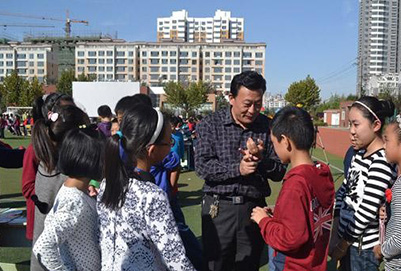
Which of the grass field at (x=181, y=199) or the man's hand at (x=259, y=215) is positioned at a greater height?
the man's hand at (x=259, y=215)

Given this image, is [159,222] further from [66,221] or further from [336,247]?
[336,247]

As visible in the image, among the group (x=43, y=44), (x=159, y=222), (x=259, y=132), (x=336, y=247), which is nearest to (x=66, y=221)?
(x=159, y=222)

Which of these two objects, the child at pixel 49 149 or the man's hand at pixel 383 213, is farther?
the child at pixel 49 149

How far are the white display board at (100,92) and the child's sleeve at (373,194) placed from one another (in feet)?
92.4

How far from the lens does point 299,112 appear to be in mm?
2504

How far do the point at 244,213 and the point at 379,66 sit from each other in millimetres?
133506

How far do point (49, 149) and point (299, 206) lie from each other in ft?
6.63

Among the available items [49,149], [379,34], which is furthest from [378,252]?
[379,34]

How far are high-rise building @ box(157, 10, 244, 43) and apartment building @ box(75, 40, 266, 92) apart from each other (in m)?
51.9

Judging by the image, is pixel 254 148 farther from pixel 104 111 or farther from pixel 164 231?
pixel 104 111

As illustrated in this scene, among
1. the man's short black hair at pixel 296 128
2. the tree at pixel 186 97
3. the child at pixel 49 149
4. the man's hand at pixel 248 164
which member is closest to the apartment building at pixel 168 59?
the tree at pixel 186 97

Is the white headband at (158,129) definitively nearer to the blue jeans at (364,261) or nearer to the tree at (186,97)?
the blue jeans at (364,261)

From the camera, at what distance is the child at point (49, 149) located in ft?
10.6

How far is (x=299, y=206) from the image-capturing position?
7.34 feet
